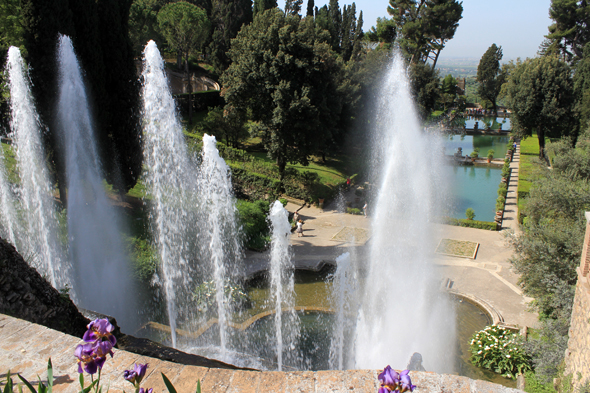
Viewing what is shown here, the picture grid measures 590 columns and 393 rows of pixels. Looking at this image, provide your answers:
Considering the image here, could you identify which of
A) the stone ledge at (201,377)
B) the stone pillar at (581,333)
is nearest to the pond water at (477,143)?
the stone pillar at (581,333)

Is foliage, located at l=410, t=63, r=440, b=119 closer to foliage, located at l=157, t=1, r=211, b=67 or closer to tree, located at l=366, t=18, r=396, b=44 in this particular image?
tree, located at l=366, t=18, r=396, b=44

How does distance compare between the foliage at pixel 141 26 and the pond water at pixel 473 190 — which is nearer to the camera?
the pond water at pixel 473 190

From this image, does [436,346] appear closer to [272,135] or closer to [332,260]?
[332,260]

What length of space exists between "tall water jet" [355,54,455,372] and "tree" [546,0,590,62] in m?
39.8

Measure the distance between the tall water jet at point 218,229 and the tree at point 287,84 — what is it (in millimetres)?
6542

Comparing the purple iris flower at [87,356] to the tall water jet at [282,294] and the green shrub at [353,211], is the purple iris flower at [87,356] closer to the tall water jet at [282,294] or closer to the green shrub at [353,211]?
the tall water jet at [282,294]

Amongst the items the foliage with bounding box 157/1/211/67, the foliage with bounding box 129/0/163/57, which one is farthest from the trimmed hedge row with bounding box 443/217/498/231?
the foliage with bounding box 129/0/163/57

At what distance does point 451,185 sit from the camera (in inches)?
1049

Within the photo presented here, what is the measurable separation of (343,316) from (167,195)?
7093 millimetres

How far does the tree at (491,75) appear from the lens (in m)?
57.2

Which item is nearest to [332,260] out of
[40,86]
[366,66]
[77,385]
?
[40,86]

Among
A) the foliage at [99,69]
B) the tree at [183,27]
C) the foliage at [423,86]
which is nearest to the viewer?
the foliage at [99,69]

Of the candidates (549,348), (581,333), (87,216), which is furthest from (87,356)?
(87,216)

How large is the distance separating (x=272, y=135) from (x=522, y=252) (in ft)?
44.1
